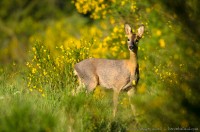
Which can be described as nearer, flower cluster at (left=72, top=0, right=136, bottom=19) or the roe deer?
the roe deer

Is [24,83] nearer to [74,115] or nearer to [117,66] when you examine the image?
[117,66]

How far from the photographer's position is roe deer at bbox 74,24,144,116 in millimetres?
11484

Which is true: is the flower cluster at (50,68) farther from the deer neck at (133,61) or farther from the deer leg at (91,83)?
the deer neck at (133,61)

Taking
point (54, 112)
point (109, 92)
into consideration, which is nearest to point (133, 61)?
point (109, 92)

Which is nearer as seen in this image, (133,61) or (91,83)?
(133,61)

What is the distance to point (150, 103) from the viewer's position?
24.3ft

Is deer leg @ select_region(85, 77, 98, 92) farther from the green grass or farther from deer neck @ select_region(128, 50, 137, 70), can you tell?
deer neck @ select_region(128, 50, 137, 70)

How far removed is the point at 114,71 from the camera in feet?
38.9

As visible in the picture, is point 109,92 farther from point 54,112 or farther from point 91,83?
point 54,112

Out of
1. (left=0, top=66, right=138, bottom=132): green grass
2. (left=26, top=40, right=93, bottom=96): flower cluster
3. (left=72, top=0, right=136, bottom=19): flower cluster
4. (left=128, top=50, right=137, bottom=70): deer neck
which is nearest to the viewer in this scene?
(left=0, top=66, right=138, bottom=132): green grass

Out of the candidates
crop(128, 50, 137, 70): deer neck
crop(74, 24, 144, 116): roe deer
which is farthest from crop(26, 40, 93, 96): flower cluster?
crop(128, 50, 137, 70): deer neck

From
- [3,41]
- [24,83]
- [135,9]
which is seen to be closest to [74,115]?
[24,83]

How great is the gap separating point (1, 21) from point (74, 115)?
28.2 metres

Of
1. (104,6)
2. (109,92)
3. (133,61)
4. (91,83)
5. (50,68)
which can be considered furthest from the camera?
(104,6)
